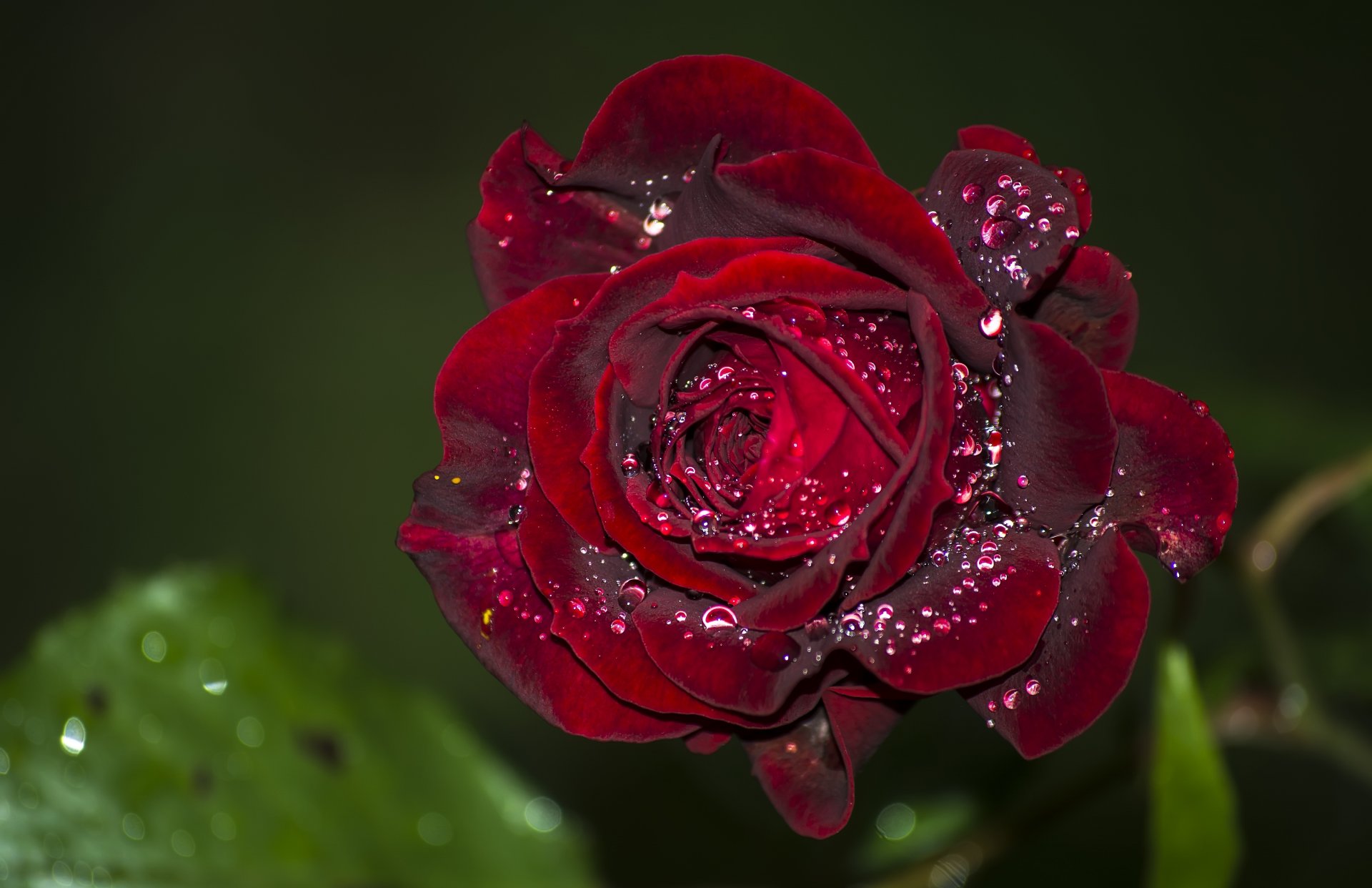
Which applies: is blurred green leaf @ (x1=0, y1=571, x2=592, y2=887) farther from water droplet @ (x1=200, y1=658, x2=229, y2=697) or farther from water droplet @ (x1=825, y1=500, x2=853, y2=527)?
water droplet @ (x1=825, y1=500, x2=853, y2=527)

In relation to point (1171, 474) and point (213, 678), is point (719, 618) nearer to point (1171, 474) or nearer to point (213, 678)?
point (1171, 474)

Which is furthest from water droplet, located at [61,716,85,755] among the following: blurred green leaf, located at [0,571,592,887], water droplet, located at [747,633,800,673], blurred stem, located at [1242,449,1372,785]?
blurred stem, located at [1242,449,1372,785]

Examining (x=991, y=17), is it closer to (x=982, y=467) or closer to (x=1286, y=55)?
(x=1286, y=55)

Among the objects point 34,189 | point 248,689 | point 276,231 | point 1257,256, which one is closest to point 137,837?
point 248,689

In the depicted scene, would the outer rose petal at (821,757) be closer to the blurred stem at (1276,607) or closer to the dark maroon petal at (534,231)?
the dark maroon petal at (534,231)

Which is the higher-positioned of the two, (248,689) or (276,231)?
(276,231)
